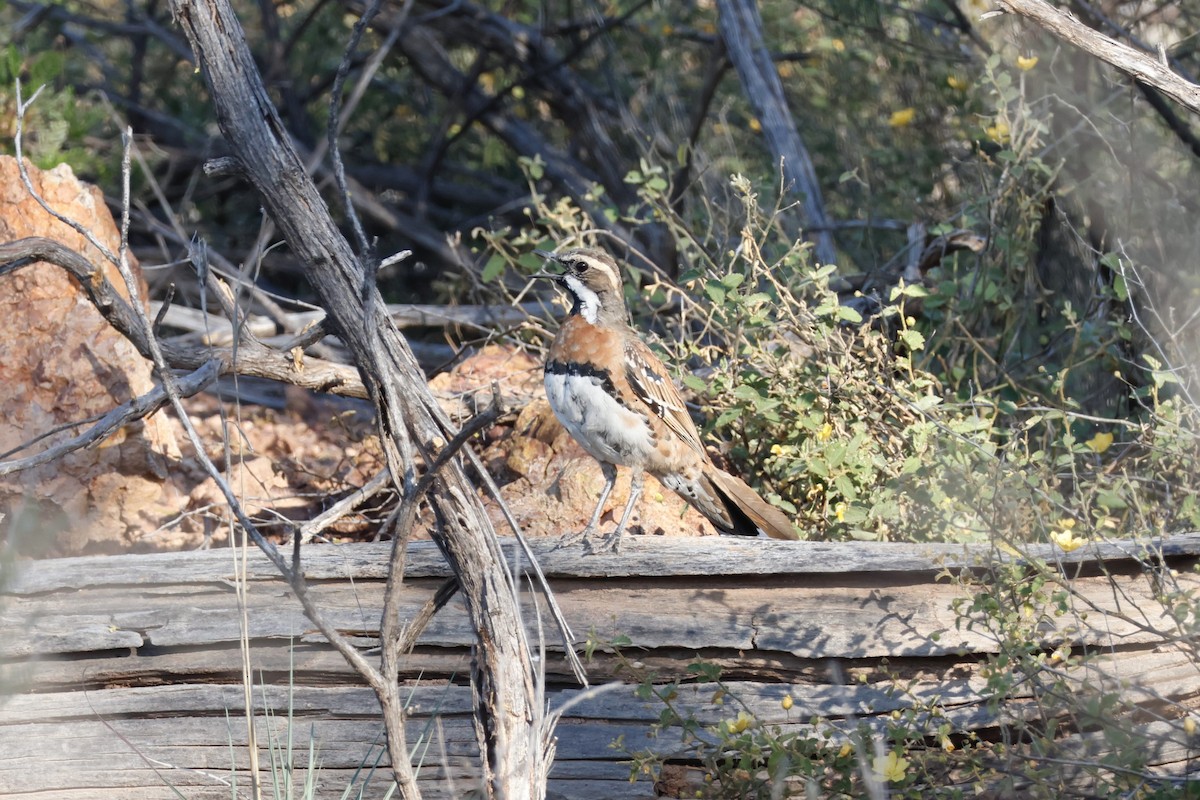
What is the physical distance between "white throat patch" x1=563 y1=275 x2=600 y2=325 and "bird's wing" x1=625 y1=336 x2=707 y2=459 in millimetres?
215

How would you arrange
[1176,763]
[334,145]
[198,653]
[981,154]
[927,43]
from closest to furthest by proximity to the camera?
[334,145], [1176,763], [198,653], [981,154], [927,43]

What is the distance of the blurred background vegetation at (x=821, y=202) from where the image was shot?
4.85 metres

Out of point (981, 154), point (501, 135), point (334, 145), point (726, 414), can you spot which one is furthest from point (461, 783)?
point (501, 135)

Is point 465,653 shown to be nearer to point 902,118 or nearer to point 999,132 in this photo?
point 999,132

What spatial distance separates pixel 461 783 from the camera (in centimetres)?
414

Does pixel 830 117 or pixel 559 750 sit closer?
pixel 559 750

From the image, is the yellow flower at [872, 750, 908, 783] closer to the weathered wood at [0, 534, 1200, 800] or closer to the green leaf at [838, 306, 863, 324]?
the weathered wood at [0, 534, 1200, 800]

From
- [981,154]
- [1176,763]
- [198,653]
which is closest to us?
[1176,763]

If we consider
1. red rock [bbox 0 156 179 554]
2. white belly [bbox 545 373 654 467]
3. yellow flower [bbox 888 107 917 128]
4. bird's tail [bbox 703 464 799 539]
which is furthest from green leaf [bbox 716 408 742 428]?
yellow flower [bbox 888 107 917 128]

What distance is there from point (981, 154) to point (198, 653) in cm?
406

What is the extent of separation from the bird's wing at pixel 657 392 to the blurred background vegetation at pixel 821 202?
270mm

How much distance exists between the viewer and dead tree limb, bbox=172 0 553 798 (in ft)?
11.2

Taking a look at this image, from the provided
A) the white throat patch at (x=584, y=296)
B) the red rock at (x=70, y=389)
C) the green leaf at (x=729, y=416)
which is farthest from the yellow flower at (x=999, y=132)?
the red rock at (x=70, y=389)

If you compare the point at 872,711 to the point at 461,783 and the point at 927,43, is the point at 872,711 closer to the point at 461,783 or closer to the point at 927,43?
the point at 461,783
